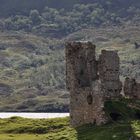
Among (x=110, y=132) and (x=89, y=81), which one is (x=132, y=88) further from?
(x=110, y=132)

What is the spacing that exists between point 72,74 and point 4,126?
70.6 ft

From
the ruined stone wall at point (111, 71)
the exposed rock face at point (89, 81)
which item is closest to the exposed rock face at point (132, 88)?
the exposed rock face at point (89, 81)

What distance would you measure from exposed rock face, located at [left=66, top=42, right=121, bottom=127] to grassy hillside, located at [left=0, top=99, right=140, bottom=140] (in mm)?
1820

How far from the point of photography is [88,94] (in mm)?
90688

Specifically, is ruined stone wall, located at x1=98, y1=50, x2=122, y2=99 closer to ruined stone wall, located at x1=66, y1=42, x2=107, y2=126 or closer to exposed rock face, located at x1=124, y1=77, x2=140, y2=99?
ruined stone wall, located at x1=66, y1=42, x2=107, y2=126

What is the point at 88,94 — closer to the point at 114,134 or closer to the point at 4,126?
the point at 114,134

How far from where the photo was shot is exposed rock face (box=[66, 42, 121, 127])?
3467 inches

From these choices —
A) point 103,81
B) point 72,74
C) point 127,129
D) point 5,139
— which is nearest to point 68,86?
point 72,74

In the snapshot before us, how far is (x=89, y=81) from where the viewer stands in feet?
310

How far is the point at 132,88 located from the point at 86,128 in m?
14.8

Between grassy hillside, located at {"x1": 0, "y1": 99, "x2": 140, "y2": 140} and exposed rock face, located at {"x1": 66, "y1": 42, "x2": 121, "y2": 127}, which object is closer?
grassy hillside, located at {"x1": 0, "y1": 99, "x2": 140, "y2": 140}

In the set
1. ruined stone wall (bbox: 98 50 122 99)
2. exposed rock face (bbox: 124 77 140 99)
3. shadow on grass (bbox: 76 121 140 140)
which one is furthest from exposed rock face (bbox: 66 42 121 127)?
exposed rock face (bbox: 124 77 140 99)

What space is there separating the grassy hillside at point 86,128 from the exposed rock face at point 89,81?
1820 mm

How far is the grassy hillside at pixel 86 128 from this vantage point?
76.1 m
